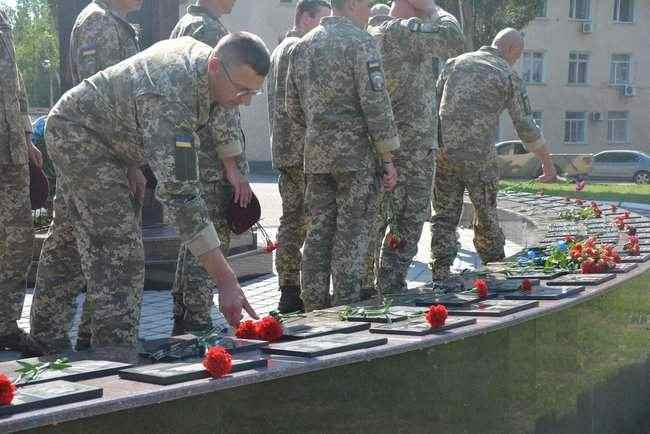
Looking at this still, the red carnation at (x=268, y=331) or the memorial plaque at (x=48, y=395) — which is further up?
the memorial plaque at (x=48, y=395)

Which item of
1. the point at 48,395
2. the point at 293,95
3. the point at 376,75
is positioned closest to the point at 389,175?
the point at 376,75

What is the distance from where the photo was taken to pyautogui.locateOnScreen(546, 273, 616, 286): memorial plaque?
5055 mm

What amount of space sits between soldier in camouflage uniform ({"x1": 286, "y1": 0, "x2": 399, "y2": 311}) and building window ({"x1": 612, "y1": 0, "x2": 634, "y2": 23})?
43.7 meters

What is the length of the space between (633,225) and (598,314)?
362cm

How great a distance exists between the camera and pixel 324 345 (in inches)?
127

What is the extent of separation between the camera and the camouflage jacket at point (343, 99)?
18.3 ft

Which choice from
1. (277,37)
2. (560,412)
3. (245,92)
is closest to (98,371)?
(245,92)

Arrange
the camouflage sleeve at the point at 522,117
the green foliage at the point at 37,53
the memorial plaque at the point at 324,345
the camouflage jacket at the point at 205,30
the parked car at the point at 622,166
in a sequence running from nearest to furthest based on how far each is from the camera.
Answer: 1. the memorial plaque at the point at 324,345
2. the camouflage jacket at the point at 205,30
3. the camouflage sleeve at the point at 522,117
4. the parked car at the point at 622,166
5. the green foliage at the point at 37,53

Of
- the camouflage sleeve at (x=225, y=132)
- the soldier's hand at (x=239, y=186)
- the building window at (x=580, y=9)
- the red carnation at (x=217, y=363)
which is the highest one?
the building window at (x=580, y=9)

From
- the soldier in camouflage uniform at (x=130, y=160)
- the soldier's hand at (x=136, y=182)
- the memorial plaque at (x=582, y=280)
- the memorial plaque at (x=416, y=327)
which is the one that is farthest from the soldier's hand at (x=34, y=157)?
the memorial plaque at (x=582, y=280)

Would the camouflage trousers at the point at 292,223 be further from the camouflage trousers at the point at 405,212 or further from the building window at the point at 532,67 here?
the building window at the point at 532,67

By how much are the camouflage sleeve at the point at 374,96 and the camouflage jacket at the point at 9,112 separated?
173cm

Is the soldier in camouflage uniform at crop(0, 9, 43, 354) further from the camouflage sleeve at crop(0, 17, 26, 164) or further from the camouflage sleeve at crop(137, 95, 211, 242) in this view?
the camouflage sleeve at crop(137, 95, 211, 242)

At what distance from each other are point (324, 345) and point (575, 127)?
45.6 metres
